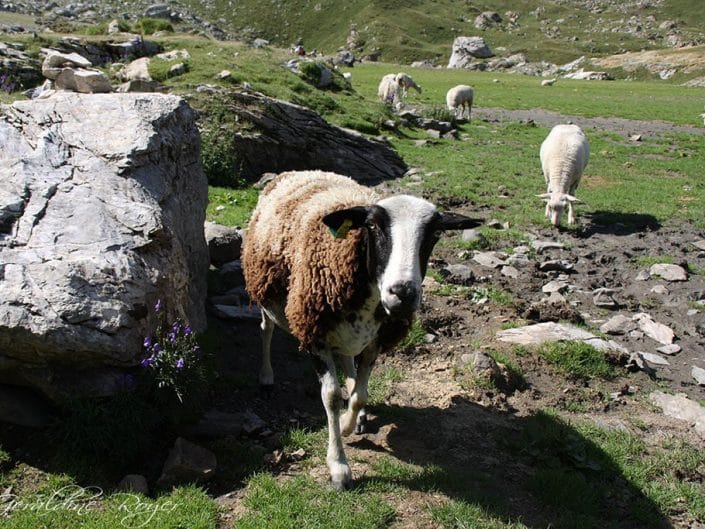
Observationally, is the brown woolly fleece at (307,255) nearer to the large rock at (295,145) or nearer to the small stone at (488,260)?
the small stone at (488,260)

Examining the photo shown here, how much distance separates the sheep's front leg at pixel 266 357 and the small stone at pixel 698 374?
5.50 meters

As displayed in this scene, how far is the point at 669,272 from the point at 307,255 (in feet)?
26.1

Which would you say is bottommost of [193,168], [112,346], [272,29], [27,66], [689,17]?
[112,346]

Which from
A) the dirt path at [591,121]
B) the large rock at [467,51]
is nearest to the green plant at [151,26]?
the dirt path at [591,121]

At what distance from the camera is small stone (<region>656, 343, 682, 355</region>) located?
7.99 m

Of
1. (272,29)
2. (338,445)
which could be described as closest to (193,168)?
(338,445)

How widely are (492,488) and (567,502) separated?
0.67 m

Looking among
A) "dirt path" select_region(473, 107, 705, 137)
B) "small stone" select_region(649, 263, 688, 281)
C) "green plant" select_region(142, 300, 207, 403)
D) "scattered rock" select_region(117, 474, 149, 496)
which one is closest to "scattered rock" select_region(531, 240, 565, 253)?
"small stone" select_region(649, 263, 688, 281)

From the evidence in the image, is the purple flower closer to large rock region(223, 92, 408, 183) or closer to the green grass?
the green grass

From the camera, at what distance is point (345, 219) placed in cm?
486

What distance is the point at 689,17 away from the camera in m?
149

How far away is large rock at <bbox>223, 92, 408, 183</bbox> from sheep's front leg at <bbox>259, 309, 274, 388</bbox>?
8570mm

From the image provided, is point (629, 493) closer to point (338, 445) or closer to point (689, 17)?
point (338, 445)

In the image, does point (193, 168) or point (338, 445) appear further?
point (193, 168)
